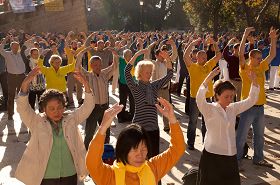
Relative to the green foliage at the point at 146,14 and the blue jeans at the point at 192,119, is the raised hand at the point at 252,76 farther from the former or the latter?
the green foliage at the point at 146,14

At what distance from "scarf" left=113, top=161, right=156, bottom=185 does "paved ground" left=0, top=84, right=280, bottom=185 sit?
365 centimetres

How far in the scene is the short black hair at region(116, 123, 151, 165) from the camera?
9.49ft

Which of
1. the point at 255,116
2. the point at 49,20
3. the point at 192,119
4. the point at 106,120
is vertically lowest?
the point at 192,119

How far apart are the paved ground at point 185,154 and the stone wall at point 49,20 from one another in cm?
2319

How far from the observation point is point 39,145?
432 centimetres

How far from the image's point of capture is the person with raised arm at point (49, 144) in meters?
4.28

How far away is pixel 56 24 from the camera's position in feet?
125

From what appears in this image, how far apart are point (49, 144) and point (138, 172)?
1575 mm

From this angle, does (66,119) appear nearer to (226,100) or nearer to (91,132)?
(226,100)

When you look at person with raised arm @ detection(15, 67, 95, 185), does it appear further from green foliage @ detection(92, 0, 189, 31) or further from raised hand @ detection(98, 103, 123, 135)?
green foliage @ detection(92, 0, 189, 31)

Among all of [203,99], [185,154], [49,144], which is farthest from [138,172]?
[185,154]

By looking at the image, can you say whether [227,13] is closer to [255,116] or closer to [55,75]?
[55,75]

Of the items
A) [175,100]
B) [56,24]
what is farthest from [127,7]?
[175,100]

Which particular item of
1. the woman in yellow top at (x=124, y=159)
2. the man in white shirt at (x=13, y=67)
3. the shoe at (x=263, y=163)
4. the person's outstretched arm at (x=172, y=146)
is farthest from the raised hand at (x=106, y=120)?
the man in white shirt at (x=13, y=67)
